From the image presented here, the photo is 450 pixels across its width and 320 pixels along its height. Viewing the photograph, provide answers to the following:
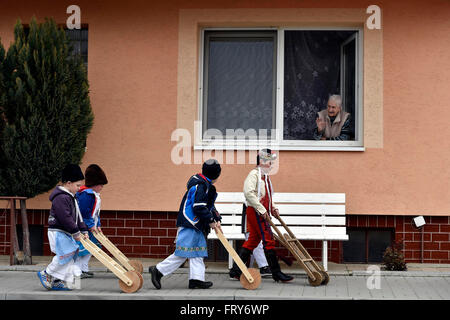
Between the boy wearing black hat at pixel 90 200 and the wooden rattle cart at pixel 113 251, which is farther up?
the boy wearing black hat at pixel 90 200

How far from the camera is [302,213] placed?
1128 cm

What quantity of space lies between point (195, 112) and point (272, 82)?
4.29 ft

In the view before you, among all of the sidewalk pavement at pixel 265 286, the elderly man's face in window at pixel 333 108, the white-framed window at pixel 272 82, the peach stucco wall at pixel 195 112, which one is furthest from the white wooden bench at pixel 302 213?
the elderly man's face in window at pixel 333 108

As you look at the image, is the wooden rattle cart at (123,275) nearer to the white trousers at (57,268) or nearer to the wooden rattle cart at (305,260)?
the white trousers at (57,268)

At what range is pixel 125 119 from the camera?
478 inches

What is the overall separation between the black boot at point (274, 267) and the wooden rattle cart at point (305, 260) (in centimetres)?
22

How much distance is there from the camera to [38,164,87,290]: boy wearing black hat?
895 centimetres

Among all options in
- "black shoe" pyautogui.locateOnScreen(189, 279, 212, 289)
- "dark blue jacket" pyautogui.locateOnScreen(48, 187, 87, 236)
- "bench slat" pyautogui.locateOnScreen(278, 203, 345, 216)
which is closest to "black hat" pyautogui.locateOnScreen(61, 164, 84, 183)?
"dark blue jacket" pyautogui.locateOnScreen(48, 187, 87, 236)

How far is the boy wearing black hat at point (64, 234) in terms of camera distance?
895 centimetres

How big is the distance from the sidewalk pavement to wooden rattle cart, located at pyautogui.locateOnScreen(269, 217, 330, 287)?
0.10m

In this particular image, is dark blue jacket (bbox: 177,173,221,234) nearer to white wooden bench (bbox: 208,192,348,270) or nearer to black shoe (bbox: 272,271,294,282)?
black shoe (bbox: 272,271,294,282)
